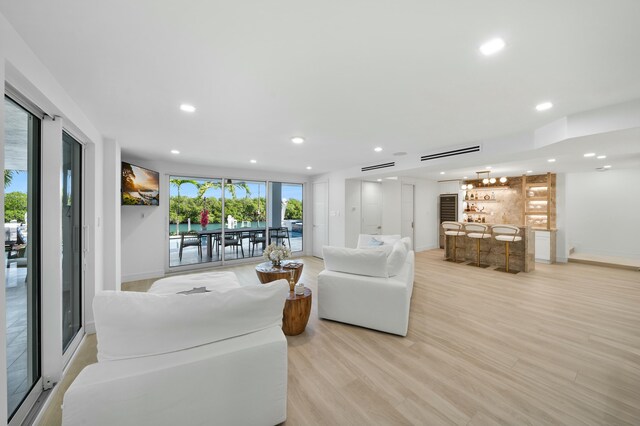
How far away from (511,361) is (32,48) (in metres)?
4.56

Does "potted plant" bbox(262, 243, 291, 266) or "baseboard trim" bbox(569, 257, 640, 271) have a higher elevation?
"potted plant" bbox(262, 243, 291, 266)

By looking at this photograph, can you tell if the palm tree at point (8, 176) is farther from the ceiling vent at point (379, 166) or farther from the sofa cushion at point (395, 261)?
the ceiling vent at point (379, 166)

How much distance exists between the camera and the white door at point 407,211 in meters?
7.95

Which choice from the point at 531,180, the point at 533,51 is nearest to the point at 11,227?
the point at 533,51

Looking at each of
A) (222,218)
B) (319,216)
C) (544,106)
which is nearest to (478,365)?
(544,106)

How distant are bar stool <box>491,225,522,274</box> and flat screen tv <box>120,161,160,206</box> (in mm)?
7696

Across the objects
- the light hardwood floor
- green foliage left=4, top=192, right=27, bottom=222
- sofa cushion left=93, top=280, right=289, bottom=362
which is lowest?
the light hardwood floor

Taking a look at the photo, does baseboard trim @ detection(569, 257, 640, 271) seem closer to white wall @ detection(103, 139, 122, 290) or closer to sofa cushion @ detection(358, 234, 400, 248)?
sofa cushion @ detection(358, 234, 400, 248)

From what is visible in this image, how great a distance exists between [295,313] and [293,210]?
5092 millimetres

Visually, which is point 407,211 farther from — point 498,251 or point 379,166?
point 379,166

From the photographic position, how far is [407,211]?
26.5 feet

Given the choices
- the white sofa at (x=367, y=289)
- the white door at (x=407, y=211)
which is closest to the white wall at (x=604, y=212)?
the white door at (x=407, y=211)

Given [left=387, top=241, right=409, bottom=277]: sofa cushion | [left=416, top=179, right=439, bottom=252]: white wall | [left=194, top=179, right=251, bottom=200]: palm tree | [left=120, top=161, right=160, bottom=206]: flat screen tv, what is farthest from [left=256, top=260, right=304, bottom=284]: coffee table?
[left=416, top=179, right=439, bottom=252]: white wall

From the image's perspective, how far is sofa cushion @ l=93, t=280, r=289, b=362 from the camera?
4.41 feet
